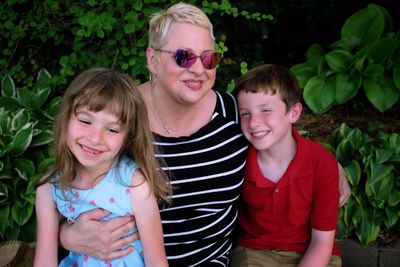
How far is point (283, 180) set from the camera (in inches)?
108

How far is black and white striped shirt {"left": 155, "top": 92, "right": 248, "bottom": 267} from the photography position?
8.75ft

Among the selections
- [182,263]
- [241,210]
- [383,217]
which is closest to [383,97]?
[383,217]

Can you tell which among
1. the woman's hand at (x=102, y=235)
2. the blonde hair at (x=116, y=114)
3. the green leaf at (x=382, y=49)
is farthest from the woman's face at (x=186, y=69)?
the green leaf at (x=382, y=49)

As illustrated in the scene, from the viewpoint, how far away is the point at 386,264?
11.5 ft

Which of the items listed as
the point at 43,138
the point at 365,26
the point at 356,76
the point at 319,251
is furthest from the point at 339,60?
the point at 43,138

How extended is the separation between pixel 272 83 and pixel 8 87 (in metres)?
2.43

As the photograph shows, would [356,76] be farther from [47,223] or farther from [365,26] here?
[47,223]

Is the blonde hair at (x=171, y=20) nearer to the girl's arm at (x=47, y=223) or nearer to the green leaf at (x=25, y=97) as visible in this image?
the girl's arm at (x=47, y=223)

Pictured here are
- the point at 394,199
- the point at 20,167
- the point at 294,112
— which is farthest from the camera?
the point at 20,167

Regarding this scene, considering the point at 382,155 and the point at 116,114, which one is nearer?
the point at 116,114

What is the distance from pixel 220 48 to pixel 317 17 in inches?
85.3

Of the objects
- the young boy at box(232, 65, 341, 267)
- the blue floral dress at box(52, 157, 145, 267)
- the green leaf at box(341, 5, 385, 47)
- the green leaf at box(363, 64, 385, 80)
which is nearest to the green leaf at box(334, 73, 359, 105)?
the green leaf at box(363, 64, 385, 80)

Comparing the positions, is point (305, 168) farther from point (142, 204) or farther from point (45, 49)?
point (45, 49)

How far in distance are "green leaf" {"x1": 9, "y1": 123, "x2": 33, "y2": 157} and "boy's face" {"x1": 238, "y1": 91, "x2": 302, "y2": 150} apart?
1483 mm
